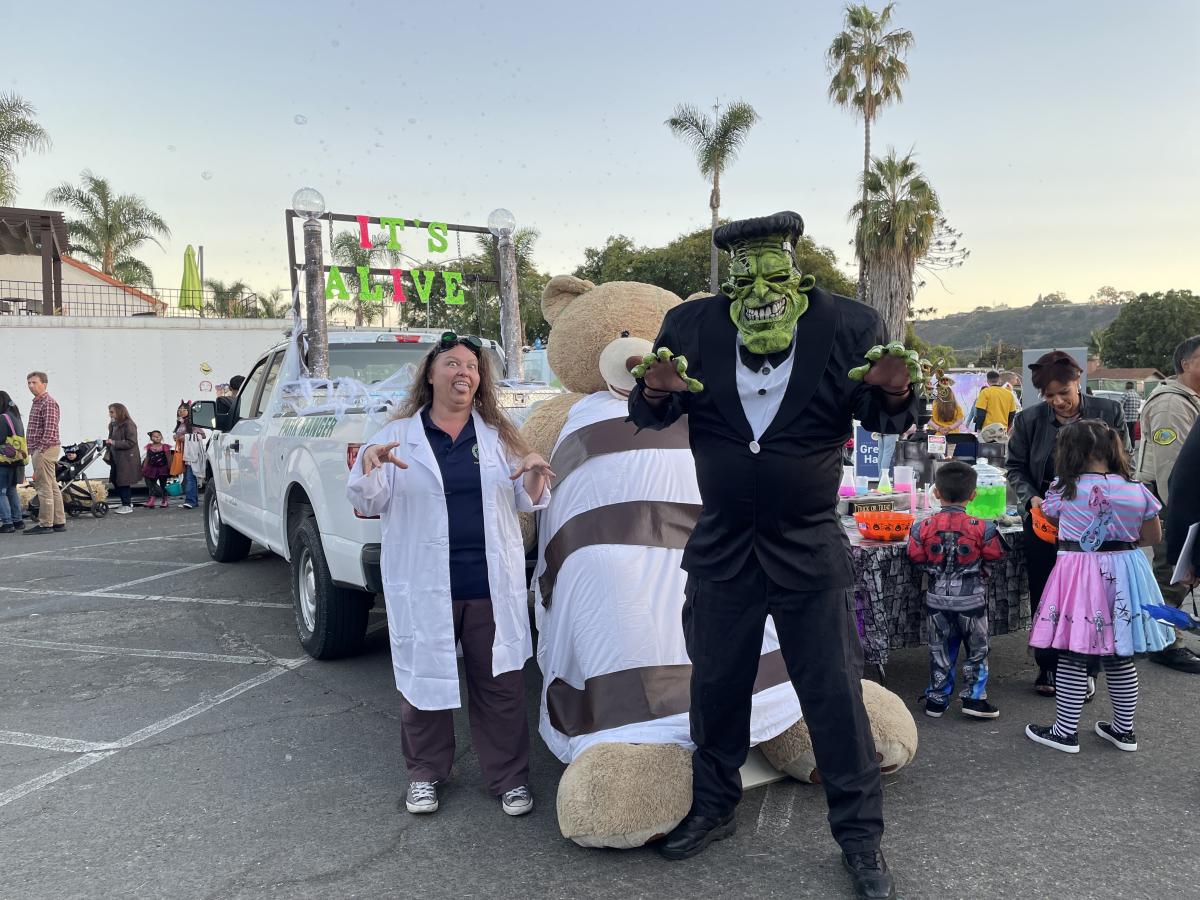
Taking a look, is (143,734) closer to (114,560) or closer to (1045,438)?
(1045,438)

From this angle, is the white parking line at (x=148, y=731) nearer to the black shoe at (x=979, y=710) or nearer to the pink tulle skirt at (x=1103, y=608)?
the black shoe at (x=979, y=710)

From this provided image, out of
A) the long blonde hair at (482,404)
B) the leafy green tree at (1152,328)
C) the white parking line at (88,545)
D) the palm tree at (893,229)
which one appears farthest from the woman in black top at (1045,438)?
the leafy green tree at (1152,328)

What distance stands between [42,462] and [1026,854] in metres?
11.5

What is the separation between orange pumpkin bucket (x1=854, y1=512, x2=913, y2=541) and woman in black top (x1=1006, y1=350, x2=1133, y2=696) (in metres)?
0.59

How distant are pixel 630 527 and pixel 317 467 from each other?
2156 mm

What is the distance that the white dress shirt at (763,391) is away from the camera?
2652 mm

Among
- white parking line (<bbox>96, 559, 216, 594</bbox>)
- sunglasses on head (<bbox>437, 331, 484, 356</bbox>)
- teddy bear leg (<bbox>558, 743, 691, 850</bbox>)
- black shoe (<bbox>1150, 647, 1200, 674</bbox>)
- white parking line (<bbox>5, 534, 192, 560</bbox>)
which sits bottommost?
black shoe (<bbox>1150, 647, 1200, 674</bbox>)

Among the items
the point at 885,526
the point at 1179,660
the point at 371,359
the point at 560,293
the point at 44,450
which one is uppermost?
the point at 560,293

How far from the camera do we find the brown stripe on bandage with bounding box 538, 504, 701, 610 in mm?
3498

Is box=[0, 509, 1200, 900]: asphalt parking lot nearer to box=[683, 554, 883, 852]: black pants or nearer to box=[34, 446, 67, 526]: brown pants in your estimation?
box=[683, 554, 883, 852]: black pants

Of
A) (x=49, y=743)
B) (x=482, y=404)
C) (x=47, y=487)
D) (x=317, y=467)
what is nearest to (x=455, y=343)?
(x=482, y=404)

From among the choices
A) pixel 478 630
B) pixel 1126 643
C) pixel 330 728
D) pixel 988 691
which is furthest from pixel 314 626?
pixel 1126 643

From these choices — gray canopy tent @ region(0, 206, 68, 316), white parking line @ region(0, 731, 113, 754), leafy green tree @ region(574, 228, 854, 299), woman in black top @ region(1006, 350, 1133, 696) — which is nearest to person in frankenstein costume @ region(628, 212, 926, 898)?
woman in black top @ region(1006, 350, 1133, 696)

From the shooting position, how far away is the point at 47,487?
10984mm
